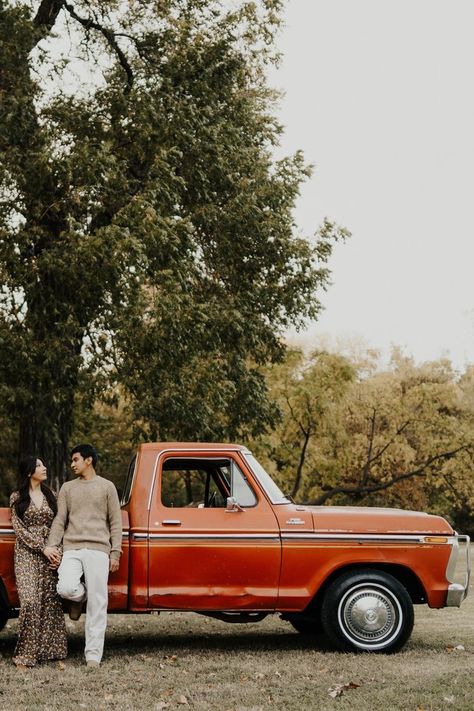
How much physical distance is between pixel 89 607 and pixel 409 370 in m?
42.4

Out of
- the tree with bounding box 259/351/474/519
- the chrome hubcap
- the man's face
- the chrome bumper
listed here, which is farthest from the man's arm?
the tree with bounding box 259/351/474/519

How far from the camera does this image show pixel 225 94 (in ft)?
63.8

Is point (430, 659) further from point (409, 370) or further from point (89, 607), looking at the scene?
point (409, 370)

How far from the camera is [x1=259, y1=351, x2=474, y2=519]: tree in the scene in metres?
40.2

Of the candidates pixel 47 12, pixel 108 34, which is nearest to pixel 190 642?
pixel 108 34

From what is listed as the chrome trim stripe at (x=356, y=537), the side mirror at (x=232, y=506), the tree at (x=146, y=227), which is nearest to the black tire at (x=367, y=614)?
the chrome trim stripe at (x=356, y=537)

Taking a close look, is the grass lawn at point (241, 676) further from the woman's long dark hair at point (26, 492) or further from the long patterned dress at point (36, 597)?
the woman's long dark hair at point (26, 492)

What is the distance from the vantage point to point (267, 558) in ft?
30.3

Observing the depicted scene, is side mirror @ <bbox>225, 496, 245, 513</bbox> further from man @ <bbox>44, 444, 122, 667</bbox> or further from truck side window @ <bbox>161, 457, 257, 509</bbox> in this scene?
man @ <bbox>44, 444, 122, 667</bbox>

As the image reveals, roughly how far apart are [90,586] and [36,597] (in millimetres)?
523

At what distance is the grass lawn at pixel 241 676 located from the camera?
283 inches

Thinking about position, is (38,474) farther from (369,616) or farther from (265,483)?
(369,616)

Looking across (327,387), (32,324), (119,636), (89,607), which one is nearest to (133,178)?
(32,324)

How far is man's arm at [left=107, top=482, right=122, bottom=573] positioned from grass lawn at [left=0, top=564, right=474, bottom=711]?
2.93 feet
